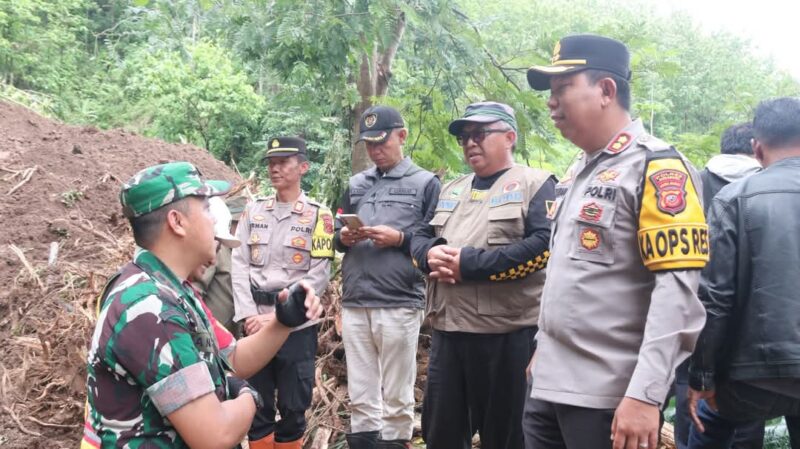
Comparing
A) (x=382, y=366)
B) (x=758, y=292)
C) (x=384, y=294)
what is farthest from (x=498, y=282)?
(x=382, y=366)

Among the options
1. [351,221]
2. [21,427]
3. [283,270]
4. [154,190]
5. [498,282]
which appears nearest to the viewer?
[154,190]

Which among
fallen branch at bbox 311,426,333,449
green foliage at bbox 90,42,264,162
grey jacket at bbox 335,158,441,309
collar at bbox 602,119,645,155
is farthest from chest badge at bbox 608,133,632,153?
green foliage at bbox 90,42,264,162

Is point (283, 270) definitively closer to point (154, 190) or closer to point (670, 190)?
point (154, 190)

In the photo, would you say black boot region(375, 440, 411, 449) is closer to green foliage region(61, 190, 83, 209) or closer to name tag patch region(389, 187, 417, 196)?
name tag patch region(389, 187, 417, 196)

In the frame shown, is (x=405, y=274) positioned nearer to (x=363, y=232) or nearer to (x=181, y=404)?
(x=363, y=232)

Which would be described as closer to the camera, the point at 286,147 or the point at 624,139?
the point at 624,139

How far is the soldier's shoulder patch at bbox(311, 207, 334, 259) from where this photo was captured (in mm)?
4527

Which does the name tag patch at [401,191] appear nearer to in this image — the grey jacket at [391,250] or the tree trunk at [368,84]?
the grey jacket at [391,250]

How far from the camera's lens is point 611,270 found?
2.27 meters

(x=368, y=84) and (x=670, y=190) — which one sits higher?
(x=670, y=190)

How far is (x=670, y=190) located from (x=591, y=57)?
590 mm

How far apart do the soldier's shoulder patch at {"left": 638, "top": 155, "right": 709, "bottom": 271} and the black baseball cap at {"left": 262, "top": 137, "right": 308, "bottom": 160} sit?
2980 mm

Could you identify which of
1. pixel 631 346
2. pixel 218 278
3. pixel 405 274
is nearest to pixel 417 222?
pixel 405 274

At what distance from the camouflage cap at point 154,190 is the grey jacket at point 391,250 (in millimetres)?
2180
